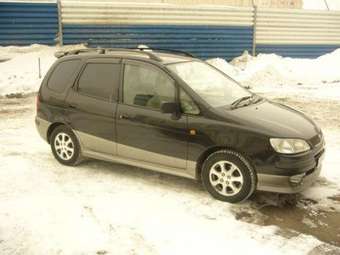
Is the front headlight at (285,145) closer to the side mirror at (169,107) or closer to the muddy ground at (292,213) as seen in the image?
the muddy ground at (292,213)

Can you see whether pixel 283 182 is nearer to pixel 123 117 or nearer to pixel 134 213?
pixel 134 213

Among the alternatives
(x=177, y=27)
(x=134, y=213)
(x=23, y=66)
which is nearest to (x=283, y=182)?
(x=134, y=213)

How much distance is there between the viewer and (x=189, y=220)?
4.97 metres

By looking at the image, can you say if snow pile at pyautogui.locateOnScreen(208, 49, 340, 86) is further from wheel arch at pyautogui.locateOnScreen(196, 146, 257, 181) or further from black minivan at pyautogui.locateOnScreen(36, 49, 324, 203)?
wheel arch at pyautogui.locateOnScreen(196, 146, 257, 181)

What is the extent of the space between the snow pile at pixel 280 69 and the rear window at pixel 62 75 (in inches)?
342

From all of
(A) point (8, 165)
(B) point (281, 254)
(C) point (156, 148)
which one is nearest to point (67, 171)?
(A) point (8, 165)

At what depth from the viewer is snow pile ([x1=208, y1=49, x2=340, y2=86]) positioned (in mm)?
14914

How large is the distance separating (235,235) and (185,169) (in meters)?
1.26

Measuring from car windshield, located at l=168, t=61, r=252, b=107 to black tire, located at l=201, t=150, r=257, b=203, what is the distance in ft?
2.27

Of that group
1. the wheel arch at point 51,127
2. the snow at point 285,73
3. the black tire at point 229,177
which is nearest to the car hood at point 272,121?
the black tire at point 229,177

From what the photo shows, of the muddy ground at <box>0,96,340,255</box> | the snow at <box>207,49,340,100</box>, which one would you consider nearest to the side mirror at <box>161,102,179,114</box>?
the muddy ground at <box>0,96,340,255</box>

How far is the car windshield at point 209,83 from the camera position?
5779 mm

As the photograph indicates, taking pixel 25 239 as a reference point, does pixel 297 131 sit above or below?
above

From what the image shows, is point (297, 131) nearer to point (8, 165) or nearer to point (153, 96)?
point (153, 96)
